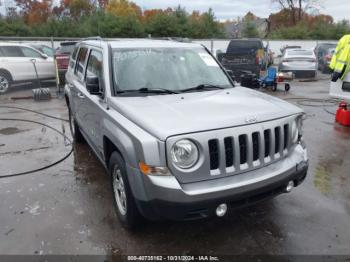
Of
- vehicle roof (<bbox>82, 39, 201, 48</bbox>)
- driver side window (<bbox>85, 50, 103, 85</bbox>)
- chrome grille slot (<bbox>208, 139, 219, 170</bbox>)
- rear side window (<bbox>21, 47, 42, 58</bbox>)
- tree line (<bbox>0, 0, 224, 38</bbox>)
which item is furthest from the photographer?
tree line (<bbox>0, 0, 224, 38</bbox>)

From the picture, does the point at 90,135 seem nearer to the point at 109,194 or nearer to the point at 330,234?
the point at 109,194

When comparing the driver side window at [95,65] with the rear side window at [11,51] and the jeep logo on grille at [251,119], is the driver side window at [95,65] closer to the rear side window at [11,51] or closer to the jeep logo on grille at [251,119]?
the jeep logo on grille at [251,119]

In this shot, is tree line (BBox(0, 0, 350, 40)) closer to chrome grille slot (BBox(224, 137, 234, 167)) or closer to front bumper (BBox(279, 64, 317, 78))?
front bumper (BBox(279, 64, 317, 78))

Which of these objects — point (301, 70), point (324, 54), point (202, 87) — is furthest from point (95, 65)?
point (324, 54)

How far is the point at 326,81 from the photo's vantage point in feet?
54.3

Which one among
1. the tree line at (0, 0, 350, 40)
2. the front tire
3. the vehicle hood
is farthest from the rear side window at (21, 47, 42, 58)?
the tree line at (0, 0, 350, 40)

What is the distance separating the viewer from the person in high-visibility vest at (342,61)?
23.1 feet

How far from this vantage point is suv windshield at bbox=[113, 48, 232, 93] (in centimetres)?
414

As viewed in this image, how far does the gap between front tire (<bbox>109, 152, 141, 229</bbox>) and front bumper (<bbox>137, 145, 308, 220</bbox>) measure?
0.88 feet

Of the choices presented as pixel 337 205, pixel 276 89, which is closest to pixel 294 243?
pixel 337 205

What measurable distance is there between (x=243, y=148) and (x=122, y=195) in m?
1.37

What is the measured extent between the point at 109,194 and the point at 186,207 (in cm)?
190

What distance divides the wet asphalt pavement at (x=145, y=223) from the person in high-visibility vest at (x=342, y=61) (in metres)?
2.02

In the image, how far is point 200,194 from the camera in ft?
9.61
